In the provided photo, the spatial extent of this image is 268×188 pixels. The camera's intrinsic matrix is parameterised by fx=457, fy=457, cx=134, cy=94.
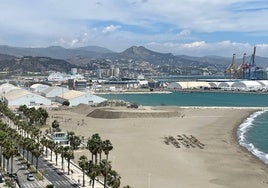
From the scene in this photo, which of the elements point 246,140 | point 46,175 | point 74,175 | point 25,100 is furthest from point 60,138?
point 25,100

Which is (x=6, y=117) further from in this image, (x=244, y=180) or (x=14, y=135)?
(x=244, y=180)

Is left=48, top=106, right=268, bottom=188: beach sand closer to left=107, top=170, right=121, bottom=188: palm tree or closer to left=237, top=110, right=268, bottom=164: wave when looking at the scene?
left=237, top=110, right=268, bottom=164: wave

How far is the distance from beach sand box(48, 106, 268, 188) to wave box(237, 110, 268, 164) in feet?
3.22

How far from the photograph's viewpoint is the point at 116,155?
51.4 metres

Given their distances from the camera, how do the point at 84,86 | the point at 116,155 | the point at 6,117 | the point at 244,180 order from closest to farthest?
the point at 244,180 < the point at 116,155 < the point at 6,117 < the point at 84,86

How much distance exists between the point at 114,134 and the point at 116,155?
A: 17172 millimetres

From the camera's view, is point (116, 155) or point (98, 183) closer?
point (98, 183)

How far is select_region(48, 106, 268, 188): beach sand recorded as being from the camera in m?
41.6

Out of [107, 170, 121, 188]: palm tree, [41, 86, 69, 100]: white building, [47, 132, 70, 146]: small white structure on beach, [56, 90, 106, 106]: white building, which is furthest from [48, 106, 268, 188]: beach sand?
[41, 86, 69, 100]: white building

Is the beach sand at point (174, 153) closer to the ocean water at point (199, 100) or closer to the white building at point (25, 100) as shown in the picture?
the white building at point (25, 100)

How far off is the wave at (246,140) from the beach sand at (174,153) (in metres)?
0.98

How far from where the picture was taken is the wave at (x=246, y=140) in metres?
54.1

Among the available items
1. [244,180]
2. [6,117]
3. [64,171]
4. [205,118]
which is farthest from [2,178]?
[205,118]

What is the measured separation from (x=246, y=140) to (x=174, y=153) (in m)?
16.2
